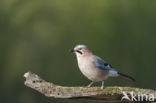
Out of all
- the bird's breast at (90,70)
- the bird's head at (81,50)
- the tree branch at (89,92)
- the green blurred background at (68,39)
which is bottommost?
the tree branch at (89,92)

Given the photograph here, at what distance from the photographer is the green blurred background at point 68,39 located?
1016cm

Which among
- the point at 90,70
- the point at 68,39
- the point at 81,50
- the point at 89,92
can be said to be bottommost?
the point at 89,92

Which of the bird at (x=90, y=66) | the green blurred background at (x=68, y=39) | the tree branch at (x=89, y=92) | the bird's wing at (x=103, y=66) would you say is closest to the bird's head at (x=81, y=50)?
the bird at (x=90, y=66)

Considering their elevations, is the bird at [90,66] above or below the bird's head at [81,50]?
below

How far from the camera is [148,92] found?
156 inches

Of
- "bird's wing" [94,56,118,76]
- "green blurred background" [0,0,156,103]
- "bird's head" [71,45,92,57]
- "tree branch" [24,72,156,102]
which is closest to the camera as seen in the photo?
"tree branch" [24,72,156,102]

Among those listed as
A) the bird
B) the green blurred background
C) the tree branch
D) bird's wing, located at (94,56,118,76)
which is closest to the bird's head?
the bird

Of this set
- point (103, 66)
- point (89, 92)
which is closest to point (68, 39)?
point (103, 66)

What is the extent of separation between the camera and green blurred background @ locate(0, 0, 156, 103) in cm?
1016

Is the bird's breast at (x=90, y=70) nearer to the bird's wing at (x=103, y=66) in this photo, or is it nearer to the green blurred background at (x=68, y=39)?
the bird's wing at (x=103, y=66)

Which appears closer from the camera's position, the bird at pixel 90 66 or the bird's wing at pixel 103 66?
the bird at pixel 90 66

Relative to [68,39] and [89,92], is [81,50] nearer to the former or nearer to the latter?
[89,92]

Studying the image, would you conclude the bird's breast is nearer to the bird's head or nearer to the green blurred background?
the bird's head

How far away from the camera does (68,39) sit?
1134cm
